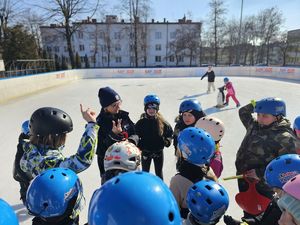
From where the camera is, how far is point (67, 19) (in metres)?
33.8

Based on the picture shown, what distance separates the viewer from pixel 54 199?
1.53 metres

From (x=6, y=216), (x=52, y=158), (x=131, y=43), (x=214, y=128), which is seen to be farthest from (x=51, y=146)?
(x=131, y=43)

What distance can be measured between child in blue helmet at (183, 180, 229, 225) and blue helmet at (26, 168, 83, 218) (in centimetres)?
83

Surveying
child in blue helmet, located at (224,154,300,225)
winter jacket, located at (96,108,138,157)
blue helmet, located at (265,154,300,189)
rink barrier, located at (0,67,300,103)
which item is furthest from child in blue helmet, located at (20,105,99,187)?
rink barrier, located at (0,67,300,103)

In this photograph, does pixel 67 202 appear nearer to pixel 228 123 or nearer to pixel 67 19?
pixel 228 123

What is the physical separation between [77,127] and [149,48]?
5159cm

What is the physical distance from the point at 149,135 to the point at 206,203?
2271 mm

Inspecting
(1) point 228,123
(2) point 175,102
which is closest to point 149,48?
(2) point 175,102

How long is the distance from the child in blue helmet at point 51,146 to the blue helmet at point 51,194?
392 mm

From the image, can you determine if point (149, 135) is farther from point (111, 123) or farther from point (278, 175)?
point (278, 175)

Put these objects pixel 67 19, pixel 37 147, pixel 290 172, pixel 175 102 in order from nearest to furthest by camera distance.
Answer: pixel 290 172
pixel 37 147
pixel 175 102
pixel 67 19

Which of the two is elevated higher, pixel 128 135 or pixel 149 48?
pixel 149 48

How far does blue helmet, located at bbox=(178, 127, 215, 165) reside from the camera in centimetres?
210

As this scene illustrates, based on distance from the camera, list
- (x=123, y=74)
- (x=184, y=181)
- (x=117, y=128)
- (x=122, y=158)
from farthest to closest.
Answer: (x=123, y=74)
(x=117, y=128)
(x=184, y=181)
(x=122, y=158)
